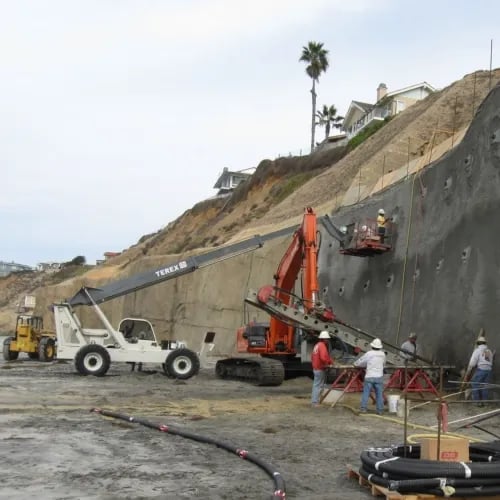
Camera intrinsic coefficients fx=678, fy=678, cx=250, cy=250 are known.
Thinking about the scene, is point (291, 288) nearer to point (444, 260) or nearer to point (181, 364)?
point (181, 364)

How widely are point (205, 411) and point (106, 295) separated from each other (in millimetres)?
8659

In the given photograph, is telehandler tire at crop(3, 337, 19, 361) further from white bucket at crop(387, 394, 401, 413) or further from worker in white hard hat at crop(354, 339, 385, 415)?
white bucket at crop(387, 394, 401, 413)

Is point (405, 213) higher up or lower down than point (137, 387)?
higher up

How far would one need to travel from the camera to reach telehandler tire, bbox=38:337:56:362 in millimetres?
30312

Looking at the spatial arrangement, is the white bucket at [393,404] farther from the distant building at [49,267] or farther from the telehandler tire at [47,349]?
the distant building at [49,267]

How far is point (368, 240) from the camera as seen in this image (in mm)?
23328

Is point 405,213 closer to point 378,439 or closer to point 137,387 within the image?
point 137,387

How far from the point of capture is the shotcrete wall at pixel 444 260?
57.5ft

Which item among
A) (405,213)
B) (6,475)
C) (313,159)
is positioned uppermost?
(313,159)

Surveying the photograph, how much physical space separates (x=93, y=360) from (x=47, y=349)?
401 inches

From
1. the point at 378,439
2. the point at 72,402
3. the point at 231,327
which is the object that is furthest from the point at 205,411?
the point at 231,327

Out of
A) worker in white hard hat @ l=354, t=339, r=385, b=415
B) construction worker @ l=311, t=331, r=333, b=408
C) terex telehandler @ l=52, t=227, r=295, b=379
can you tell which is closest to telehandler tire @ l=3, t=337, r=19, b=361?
terex telehandler @ l=52, t=227, r=295, b=379

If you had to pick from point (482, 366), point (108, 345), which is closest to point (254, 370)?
point (108, 345)

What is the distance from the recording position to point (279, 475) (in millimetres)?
7535
